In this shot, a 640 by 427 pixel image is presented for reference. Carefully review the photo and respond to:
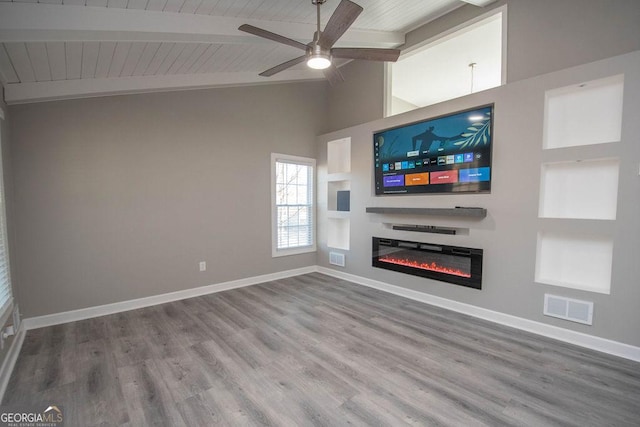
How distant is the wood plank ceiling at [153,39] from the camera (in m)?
2.11

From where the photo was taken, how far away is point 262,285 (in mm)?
4676

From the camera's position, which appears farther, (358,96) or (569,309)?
(358,96)

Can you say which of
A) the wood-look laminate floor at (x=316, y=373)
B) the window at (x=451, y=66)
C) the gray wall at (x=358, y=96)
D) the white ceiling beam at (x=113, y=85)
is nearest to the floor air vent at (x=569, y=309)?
the wood-look laminate floor at (x=316, y=373)

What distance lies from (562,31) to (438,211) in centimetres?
212

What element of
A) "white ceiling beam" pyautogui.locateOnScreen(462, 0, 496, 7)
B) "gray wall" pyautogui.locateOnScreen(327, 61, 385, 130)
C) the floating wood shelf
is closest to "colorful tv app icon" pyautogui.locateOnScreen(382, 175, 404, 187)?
the floating wood shelf

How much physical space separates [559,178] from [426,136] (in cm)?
149

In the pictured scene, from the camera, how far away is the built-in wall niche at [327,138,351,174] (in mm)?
5309

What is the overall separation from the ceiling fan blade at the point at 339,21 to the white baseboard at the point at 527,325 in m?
3.22

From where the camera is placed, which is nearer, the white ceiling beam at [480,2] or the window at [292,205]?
the white ceiling beam at [480,2]

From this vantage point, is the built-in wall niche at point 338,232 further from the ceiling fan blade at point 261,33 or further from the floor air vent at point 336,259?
the ceiling fan blade at point 261,33

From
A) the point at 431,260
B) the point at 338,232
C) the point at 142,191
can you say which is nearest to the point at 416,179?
the point at 431,260

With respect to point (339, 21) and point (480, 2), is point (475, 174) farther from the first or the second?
point (339, 21)

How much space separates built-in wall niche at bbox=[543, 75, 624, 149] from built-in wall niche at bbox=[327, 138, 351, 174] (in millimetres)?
2962

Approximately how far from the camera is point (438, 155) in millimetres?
3658
